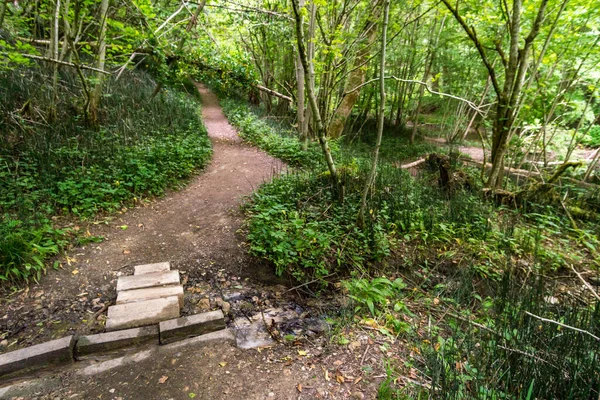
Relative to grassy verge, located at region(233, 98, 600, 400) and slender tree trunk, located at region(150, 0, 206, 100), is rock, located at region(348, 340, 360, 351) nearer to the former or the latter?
grassy verge, located at region(233, 98, 600, 400)

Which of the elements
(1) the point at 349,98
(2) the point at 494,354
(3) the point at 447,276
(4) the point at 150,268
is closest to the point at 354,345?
(2) the point at 494,354

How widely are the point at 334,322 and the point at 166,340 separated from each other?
138 cm

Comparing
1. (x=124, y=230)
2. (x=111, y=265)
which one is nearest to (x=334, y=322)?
(x=111, y=265)

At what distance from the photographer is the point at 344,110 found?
321 inches

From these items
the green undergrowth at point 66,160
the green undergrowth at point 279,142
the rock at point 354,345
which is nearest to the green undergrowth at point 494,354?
the rock at point 354,345

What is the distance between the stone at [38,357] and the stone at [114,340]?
70 millimetres

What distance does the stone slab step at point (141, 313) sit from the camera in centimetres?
237

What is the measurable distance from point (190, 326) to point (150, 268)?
1.07 m

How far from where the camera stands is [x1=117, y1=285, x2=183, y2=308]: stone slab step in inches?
104

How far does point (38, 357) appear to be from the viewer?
1985 millimetres

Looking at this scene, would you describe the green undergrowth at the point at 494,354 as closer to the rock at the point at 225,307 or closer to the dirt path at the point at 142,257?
the rock at the point at 225,307

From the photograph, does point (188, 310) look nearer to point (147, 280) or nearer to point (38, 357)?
point (147, 280)

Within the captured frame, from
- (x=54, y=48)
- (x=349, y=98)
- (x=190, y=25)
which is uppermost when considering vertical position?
(x=190, y=25)

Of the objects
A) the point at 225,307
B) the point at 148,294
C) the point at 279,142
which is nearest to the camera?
the point at 148,294
